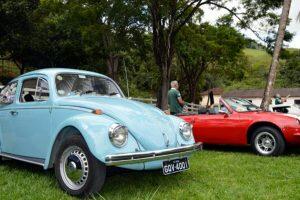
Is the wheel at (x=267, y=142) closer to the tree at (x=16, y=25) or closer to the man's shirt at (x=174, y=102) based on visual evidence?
the man's shirt at (x=174, y=102)

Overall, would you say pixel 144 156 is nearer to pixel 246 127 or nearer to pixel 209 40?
pixel 246 127

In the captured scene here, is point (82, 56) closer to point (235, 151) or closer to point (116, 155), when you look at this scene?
point (235, 151)

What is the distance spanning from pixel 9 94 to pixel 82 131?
2618 mm

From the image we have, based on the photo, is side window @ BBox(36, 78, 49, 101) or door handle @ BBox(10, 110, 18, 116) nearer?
side window @ BBox(36, 78, 49, 101)

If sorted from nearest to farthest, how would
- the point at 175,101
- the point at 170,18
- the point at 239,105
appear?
the point at 239,105 → the point at 175,101 → the point at 170,18

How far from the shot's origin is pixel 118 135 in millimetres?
5410

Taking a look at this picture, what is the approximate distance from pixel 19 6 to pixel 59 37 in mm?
6624

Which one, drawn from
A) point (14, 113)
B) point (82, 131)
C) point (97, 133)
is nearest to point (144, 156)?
point (97, 133)

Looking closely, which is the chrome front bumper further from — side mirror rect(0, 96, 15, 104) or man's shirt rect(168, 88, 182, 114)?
man's shirt rect(168, 88, 182, 114)

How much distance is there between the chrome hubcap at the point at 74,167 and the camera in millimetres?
5461

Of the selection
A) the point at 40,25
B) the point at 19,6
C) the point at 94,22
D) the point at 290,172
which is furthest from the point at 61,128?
the point at 40,25

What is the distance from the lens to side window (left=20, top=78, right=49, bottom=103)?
21.9 feet

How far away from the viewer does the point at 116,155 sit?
512 cm

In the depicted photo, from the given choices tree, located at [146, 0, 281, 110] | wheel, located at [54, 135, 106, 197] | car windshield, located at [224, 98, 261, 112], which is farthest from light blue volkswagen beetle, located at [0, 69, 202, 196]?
tree, located at [146, 0, 281, 110]
